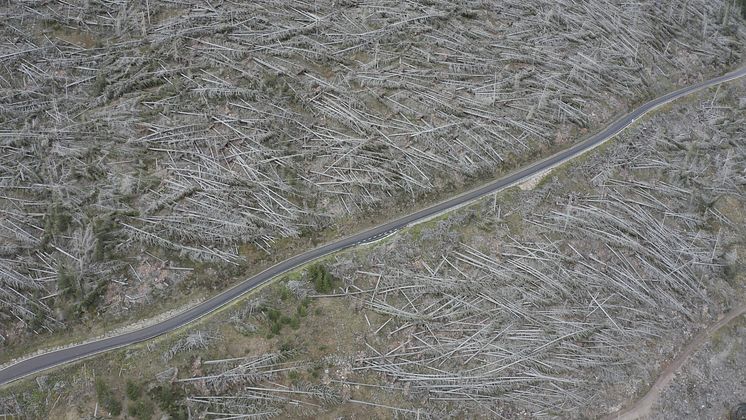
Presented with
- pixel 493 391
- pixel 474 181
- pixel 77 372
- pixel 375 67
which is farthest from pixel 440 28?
pixel 77 372

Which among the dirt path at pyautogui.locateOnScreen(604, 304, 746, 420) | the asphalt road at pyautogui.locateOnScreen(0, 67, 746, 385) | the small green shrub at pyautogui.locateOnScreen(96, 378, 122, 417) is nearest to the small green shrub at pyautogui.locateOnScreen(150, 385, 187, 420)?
the small green shrub at pyautogui.locateOnScreen(96, 378, 122, 417)

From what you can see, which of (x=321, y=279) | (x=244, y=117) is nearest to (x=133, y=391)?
(x=321, y=279)

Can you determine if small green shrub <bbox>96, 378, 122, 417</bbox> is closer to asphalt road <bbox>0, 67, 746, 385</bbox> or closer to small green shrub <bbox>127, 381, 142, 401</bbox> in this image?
small green shrub <bbox>127, 381, 142, 401</bbox>

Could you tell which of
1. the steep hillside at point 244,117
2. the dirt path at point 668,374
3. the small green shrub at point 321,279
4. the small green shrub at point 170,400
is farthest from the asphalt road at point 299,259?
the dirt path at point 668,374

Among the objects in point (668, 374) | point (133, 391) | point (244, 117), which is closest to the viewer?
point (133, 391)

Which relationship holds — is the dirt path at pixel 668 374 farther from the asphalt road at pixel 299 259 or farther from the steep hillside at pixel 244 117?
the steep hillside at pixel 244 117

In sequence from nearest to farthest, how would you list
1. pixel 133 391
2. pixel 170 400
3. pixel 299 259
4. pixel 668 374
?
pixel 133 391 < pixel 170 400 < pixel 668 374 < pixel 299 259

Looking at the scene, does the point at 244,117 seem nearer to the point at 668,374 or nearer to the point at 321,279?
the point at 321,279
